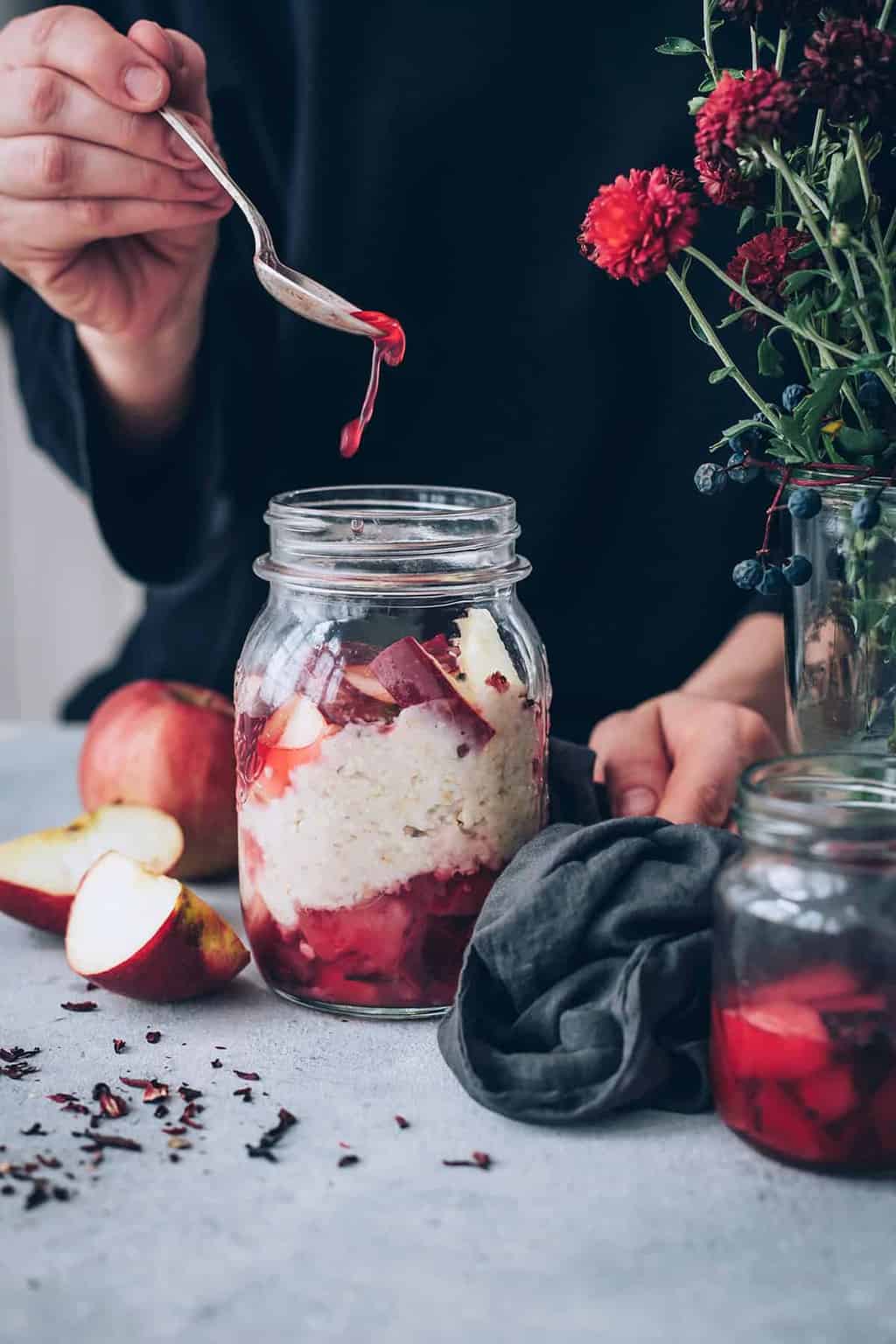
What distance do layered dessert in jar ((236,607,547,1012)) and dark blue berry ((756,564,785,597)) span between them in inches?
6.6

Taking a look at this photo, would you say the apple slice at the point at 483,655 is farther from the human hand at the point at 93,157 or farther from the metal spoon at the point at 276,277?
the human hand at the point at 93,157

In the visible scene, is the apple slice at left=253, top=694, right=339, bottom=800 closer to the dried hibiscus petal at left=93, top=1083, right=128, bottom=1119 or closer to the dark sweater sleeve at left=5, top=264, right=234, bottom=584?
the dried hibiscus petal at left=93, top=1083, right=128, bottom=1119

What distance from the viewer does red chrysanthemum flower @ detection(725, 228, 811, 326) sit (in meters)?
0.70

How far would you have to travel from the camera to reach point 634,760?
3.24 feet

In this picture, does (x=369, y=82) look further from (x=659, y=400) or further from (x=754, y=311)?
(x=754, y=311)

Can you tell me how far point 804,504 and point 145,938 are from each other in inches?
17.8

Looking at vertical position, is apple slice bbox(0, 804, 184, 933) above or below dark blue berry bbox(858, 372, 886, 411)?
below

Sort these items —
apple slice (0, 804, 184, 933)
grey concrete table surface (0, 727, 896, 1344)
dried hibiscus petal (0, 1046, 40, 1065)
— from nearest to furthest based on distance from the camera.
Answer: grey concrete table surface (0, 727, 896, 1344) → dried hibiscus petal (0, 1046, 40, 1065) → apple slice (0, 804, 184, 933)

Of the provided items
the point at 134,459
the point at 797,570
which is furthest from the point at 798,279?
the point at 134,459

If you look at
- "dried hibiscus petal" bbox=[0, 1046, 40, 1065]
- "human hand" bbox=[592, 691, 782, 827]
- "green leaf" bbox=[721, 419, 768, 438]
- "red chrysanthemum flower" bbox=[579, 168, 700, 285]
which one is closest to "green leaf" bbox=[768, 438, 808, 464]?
"green leaf" bbox=[721, 419, 768, 438]

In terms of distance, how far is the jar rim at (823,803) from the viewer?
617mm

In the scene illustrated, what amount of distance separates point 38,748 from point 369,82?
0.72m

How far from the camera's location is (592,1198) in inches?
24.8

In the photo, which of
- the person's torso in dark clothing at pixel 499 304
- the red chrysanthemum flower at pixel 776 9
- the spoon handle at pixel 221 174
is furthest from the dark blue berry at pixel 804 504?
the person's torso in dark clothing at pixel 499 304
